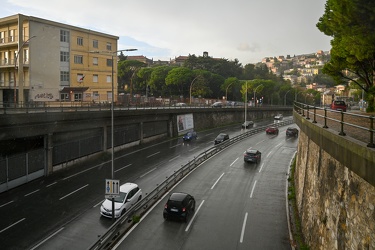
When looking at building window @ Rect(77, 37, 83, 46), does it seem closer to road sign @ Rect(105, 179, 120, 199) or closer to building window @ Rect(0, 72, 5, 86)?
building window @ Rect(0, 72, 5, 86)

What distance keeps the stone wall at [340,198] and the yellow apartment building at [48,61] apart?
26882 millimetres

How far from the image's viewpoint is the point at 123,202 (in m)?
19.7

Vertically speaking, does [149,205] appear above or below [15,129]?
below

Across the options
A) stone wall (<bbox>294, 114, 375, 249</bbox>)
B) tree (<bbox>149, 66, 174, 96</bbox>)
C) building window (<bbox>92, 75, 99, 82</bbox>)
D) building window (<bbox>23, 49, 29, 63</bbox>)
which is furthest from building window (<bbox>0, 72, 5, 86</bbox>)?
tree (<bbox>149, 66, 174, 96</bbox>)

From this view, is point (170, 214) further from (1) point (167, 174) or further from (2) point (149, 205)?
(1) point (167, 174)

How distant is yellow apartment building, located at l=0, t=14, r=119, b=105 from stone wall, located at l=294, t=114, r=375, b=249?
26882 millimetres

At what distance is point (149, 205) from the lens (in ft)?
68.2

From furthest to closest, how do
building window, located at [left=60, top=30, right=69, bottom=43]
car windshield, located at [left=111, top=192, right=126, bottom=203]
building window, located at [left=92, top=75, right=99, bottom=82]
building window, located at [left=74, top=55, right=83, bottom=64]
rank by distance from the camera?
building window, located at [left=92, top=75, right=99, bottom=82] < building window, located at [left=74, top=55, right=83, bottom=64] < building window, located at [left=60, top=30, right=69, bottom=43] < car windshield, located at [left=111, top=192, right=126, bottom=203]

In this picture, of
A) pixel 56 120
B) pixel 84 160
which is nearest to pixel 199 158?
pixel 84 160

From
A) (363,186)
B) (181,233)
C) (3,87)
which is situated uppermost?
(3,87)

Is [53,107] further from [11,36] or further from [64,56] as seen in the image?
[11,36]

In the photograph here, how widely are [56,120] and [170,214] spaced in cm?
1534

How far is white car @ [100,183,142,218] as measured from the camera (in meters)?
19.0

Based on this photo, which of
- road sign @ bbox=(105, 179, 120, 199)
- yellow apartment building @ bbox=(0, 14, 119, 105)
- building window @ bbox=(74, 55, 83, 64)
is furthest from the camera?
building window @ bbox=(74, 55, 83, 64)
